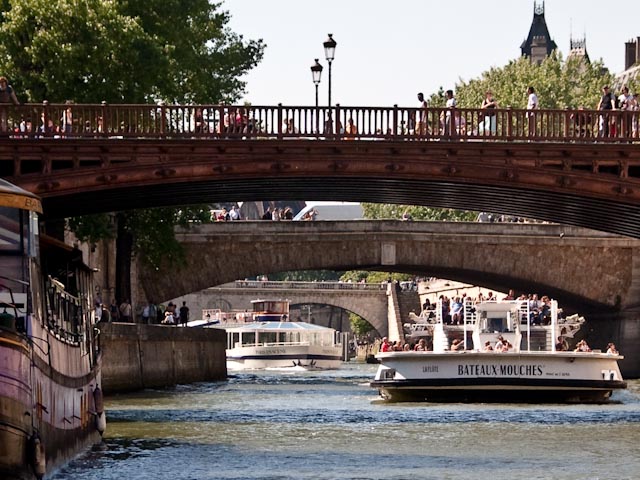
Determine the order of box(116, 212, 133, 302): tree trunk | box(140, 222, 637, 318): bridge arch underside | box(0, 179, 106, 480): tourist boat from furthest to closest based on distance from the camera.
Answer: box(140, 222, 637, 318): bridge arch underside, box(116, 212, 133, 302): tree trunk, box(0, 179, 106, 480): tourist boat

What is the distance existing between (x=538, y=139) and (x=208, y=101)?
1902 centimetres

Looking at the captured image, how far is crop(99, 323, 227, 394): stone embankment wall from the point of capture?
A: 5409 cm

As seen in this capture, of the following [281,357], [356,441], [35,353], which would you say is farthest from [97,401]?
[281,357]

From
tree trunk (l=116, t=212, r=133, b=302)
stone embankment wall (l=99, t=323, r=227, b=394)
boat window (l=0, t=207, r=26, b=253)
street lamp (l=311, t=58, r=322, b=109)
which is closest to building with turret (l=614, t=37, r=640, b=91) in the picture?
stone embankment wall (l=99, t=323, r=227, b=394)

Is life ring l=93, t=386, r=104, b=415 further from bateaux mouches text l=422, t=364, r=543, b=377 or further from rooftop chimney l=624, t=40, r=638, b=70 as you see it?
rooftop chimney l=624, t=40, r=638, b=70

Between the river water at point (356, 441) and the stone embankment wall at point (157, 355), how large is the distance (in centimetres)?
198

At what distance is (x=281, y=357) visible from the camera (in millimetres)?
97625

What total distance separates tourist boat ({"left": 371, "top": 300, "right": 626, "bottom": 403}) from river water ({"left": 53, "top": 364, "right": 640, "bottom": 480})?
2.53 ft

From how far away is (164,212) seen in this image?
62.1 m

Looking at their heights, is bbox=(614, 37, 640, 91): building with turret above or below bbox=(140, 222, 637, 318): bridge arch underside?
above

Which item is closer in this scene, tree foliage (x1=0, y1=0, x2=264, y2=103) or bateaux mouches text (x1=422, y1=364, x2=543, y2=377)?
bateaux mouches text (x1=422, y1=364, x2=543, y2=377)

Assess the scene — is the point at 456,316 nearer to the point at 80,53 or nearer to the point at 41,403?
the point at 80,53

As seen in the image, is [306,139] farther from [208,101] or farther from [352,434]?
[208,101]

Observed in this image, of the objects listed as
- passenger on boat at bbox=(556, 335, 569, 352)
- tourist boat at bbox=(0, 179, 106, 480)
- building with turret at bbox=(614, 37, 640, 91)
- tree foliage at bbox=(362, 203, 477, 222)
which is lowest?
passenger on boat at bbox=(556, 335, 569, 352)
